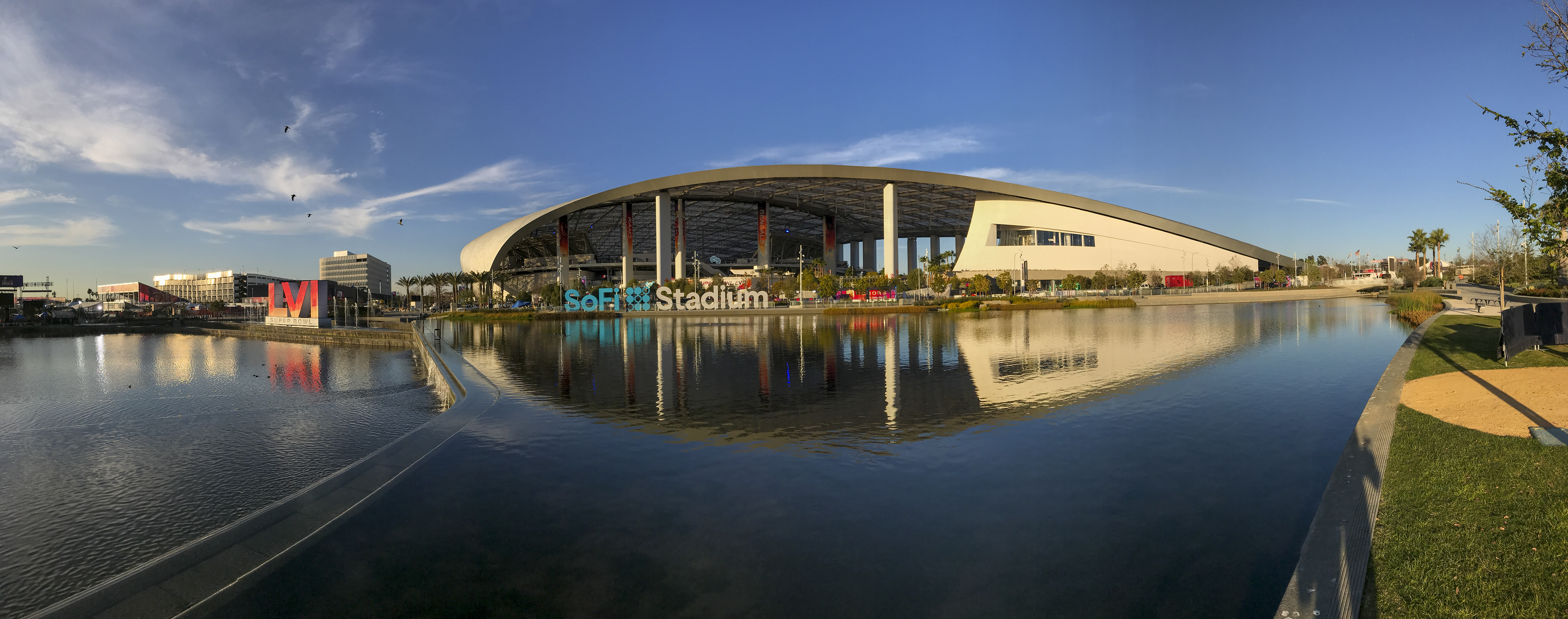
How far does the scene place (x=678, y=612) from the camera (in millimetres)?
3902

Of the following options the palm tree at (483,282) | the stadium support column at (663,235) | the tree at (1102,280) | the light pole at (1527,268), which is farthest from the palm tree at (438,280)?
the light pole at (1527,268)

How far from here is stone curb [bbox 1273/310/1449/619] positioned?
137 inches

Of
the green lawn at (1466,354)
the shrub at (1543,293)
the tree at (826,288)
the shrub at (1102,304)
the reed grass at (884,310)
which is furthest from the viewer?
the tree at (826,288)

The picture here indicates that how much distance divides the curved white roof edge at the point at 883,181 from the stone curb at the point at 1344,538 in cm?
6503

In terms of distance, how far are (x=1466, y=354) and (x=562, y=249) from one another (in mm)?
82806

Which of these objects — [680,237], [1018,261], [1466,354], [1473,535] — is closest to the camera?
[1473,535]

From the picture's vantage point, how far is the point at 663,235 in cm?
7569

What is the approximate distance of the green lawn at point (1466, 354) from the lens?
1166 cm

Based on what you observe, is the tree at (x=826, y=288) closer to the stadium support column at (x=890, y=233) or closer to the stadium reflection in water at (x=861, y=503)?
the stadium support column at (x=890, y=233)

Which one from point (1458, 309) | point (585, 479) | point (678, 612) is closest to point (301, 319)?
point (585, 479)

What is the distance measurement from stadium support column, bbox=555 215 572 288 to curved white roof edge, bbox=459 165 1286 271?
1.34 m

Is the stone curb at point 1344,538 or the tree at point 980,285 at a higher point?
the tree at point 980,285

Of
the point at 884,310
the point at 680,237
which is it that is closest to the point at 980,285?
the point at 884,310

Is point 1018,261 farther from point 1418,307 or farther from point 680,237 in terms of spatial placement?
point 1418,307
